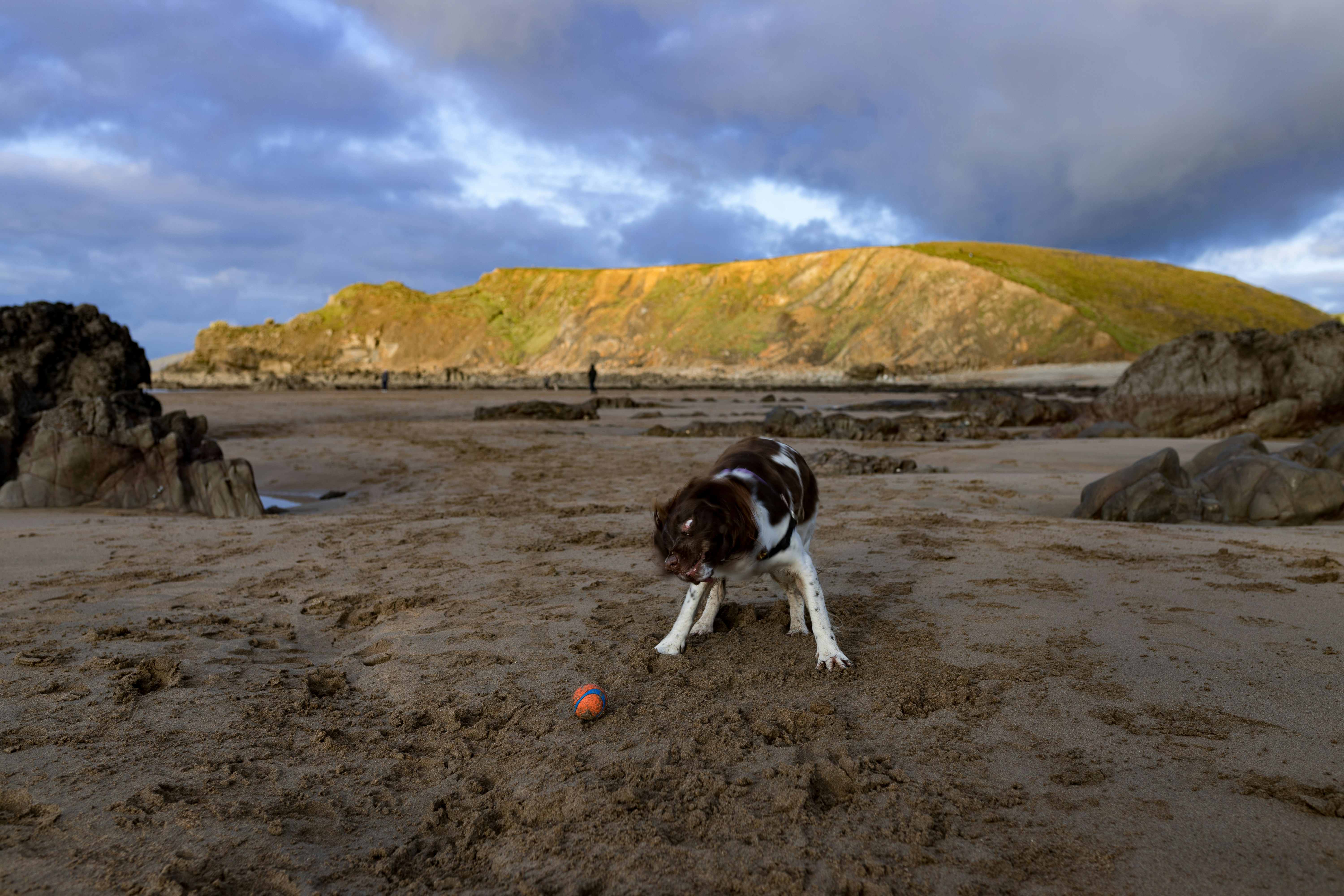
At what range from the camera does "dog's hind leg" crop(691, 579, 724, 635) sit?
3920mm

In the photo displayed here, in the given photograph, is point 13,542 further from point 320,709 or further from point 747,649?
point 747,649

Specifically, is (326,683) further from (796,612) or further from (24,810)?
(796,612)

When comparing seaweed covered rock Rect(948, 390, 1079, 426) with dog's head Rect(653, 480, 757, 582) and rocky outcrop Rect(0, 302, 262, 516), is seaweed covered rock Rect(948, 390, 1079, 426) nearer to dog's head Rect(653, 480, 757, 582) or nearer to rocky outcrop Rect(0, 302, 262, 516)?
rocky outcrop Rect(0, 302, 262, 516)

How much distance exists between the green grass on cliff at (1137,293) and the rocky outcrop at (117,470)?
60.3 m

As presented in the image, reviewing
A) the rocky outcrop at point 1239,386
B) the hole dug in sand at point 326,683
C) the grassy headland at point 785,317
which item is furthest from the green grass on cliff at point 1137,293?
the hole dug in sand at point 326,683

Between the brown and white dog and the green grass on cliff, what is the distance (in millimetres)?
60233

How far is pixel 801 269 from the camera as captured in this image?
246ft

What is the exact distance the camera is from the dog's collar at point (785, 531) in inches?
132

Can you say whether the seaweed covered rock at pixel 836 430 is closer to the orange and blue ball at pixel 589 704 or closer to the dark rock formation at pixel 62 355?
the dark rock formation at pixel 62 355

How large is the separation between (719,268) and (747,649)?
78064 mm

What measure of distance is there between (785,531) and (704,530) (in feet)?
1.89

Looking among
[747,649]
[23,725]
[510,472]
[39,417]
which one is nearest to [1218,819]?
[747,649]

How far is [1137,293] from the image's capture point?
67812 millimetres

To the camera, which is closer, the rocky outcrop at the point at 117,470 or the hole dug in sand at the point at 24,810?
the hole dug in sand at the point at 24,810
